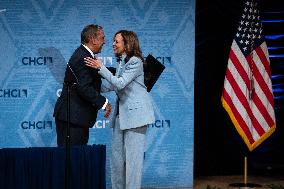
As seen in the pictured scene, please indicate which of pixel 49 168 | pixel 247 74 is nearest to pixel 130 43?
pixel 49 168

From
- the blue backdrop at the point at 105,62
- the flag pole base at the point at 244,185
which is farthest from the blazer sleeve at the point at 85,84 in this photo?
the flag pole base at the point at 244,185

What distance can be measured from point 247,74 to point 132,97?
73.9 inches

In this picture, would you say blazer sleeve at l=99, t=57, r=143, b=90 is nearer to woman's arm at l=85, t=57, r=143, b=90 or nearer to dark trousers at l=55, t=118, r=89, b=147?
woman's arm at l=85, t=57, r=143, b=90

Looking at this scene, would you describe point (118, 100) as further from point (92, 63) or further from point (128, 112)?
point (92, 63)

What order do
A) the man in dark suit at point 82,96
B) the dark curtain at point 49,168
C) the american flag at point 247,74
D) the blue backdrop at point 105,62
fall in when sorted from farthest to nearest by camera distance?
the american flag at point 247,74, the blue backdrop at point 105,62, the man in dark suit at point 82,96, the dark curtain at point 49,168

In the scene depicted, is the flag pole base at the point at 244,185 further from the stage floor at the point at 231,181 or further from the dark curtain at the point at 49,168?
the dark curtain at the point at 49,168

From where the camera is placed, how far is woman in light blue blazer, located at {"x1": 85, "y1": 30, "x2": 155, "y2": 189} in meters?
4.89

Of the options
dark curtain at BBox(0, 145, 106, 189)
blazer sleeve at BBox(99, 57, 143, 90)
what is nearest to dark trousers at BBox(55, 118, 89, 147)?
blazer sleeve at BBox(99, 57, 143, 90)

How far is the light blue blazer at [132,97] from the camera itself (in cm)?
491

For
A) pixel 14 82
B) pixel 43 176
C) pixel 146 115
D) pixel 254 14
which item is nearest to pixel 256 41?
pixel 254 14

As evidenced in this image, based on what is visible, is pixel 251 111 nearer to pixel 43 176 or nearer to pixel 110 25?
pixel 110 25

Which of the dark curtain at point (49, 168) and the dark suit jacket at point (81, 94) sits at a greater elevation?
the dark suit jacket at point (81, 94)

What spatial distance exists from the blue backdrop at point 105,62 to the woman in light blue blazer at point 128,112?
92cm

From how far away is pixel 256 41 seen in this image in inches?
255
